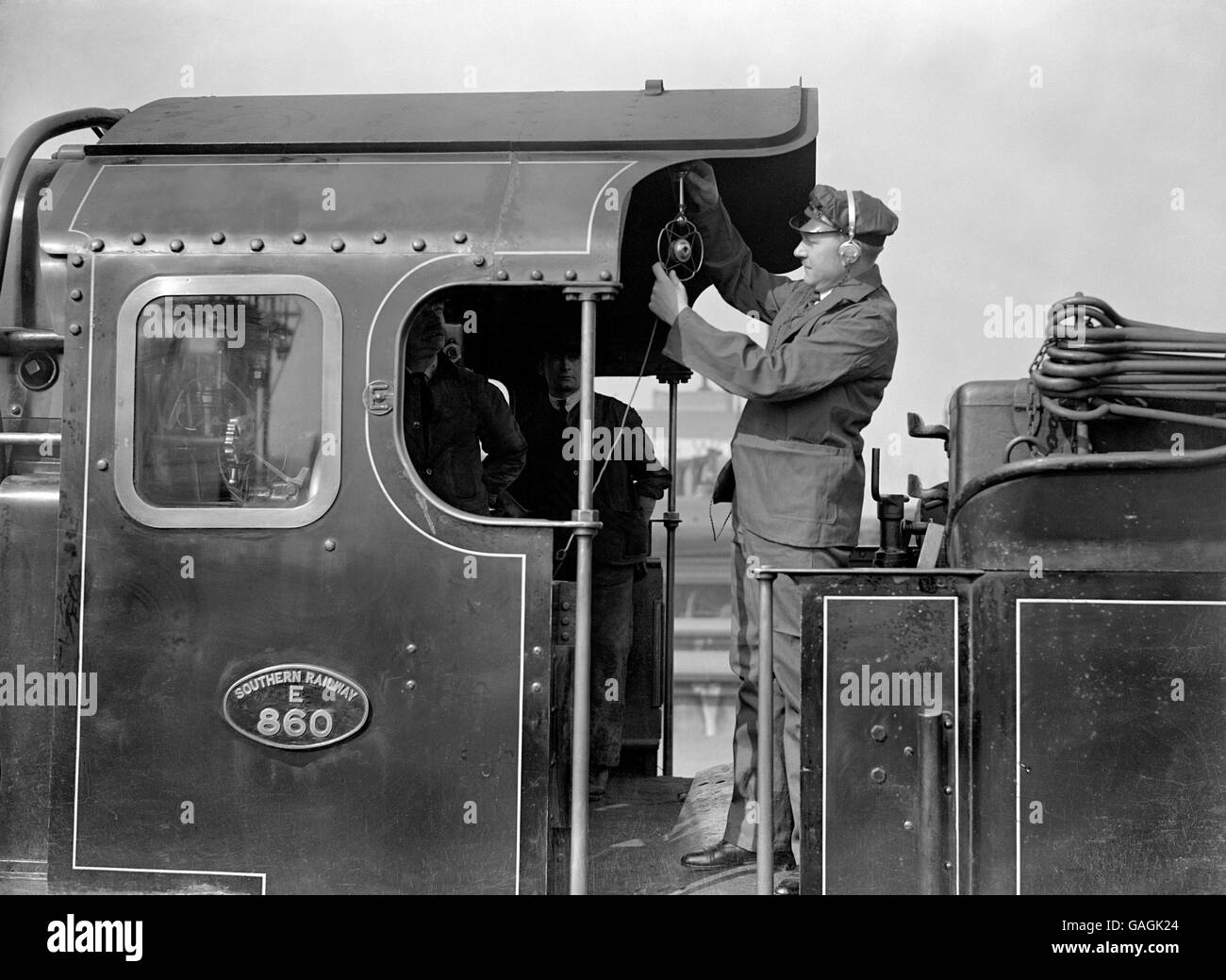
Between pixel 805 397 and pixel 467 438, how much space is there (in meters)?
1.61

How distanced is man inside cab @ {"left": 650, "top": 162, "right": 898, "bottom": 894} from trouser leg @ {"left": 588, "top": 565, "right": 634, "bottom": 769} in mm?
1120

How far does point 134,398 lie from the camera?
3.27 m

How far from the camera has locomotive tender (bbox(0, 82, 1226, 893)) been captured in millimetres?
3133

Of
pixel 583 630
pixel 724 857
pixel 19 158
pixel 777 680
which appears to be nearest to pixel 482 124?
pixel 19 158

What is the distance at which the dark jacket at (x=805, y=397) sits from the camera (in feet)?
11.7

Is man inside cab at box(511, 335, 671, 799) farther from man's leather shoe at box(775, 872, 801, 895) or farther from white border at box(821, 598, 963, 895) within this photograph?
→ white border at box(821, 598, 963, 895)

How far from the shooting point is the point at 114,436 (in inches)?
129

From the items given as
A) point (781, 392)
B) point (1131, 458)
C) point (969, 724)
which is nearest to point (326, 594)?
point (781, 392)

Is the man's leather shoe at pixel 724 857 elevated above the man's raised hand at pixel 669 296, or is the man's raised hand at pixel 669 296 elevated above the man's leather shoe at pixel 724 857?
the man's raised hand at pixel 669 296

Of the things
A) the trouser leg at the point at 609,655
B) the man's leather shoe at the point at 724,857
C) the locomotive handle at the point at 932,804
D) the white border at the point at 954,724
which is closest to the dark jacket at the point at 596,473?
the trouser leg at the point at 609,655

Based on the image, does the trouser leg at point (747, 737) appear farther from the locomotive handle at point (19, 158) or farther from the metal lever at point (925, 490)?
the locomotive handle at point (19, 158)

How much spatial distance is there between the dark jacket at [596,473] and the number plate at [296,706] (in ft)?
6.99
